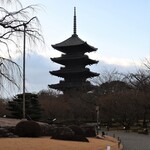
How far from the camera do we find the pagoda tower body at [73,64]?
82188 millimetres

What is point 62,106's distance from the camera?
7081 centimetres

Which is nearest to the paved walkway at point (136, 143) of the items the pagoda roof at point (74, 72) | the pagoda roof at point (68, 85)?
the pagoda roof at point (68, 85)

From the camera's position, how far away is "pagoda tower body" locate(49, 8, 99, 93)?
270ft

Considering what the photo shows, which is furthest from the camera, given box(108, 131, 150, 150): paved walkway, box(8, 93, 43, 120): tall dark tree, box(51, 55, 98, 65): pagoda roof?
box(51, 55, 98, 65): pagoda roof

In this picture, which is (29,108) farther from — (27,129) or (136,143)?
(27,129)

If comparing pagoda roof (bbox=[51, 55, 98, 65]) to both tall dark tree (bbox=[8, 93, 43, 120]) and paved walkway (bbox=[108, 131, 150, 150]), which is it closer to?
tall dark tree (bbox=[8, 93, 43, 120])

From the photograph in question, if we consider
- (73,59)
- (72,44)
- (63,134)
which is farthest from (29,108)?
(72,44)

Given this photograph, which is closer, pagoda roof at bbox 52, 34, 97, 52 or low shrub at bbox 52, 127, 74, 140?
low shrub at bbox 52, 127, 74, 140

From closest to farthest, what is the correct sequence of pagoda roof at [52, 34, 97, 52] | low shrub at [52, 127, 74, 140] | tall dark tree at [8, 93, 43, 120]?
low shrub at [52, 127, 74, 140] < tall dark tree at [8, 93, 43, 120] < pagoda roof at [52, 34, 97, 52]

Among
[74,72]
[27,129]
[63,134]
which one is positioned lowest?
[63,134]

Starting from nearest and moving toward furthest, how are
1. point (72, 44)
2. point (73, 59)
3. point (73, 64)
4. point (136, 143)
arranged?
point (136, 143), point (73, 59), point (72, 44), point (73, 64)

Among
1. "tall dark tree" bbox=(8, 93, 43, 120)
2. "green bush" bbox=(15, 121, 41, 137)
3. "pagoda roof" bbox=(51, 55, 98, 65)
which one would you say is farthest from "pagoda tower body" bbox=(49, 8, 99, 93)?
"green bush" bbox=(15, 121, 41, 137)

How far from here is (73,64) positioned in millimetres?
85875

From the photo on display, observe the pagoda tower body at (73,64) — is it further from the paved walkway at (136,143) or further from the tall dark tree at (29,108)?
the paved walkway at (136,143)
